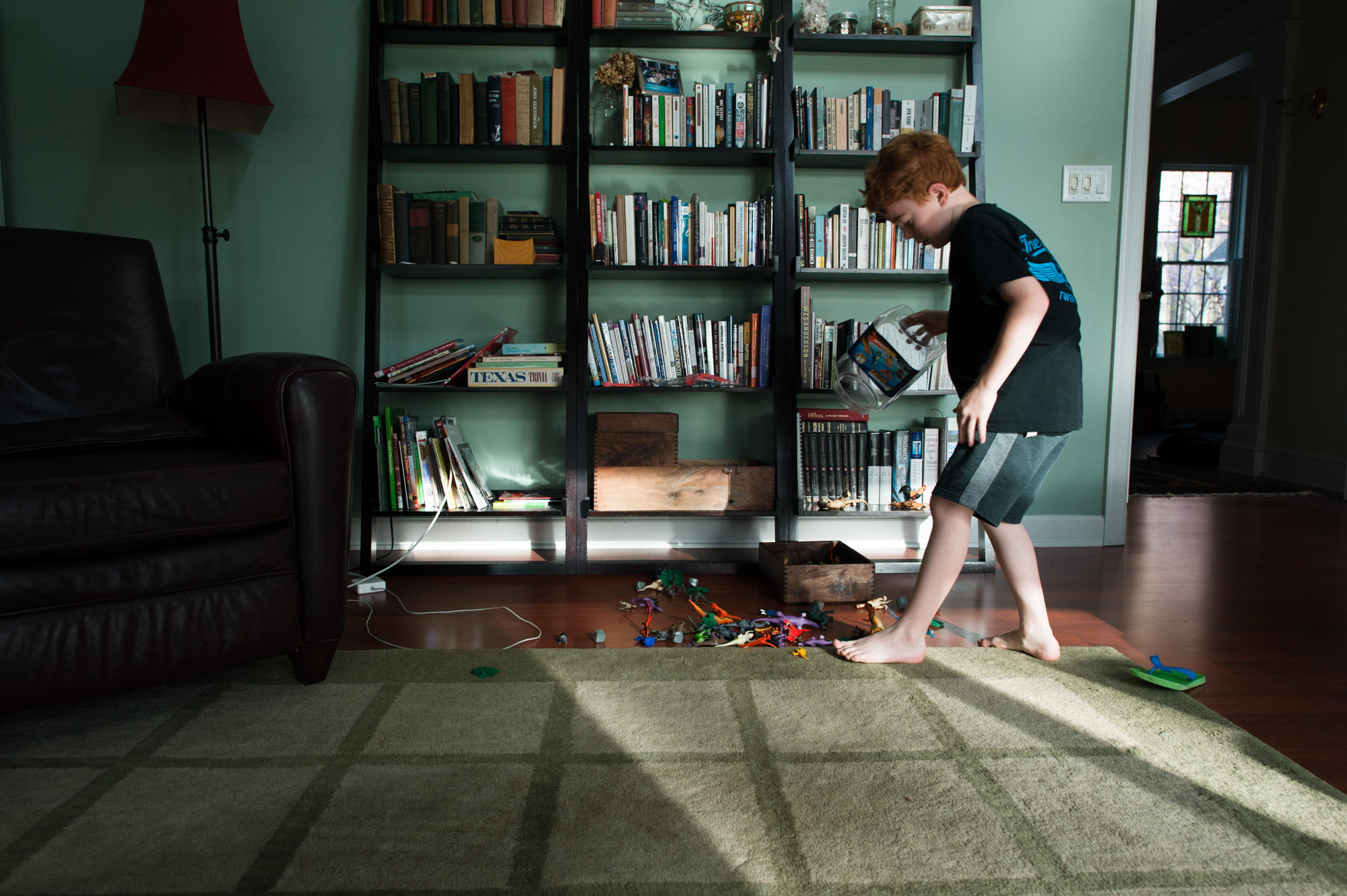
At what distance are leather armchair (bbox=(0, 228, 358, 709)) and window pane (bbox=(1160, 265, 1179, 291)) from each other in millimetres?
8173

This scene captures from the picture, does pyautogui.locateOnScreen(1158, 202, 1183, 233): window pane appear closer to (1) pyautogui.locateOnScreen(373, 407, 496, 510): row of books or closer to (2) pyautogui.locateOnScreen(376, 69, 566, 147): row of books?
(2) pyautogui.locateOnScreen(376, 69, 566, 147): row of books

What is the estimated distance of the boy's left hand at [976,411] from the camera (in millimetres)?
1451

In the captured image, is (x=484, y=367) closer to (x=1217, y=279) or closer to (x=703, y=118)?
(x=703, y=118)

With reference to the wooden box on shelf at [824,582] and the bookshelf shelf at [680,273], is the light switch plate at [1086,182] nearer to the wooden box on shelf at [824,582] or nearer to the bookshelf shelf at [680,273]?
the bookshelf shelf at [680,273]

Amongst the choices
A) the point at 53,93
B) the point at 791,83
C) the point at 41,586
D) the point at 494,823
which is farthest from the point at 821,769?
the point at 53,93

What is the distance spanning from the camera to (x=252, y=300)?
8.59ft

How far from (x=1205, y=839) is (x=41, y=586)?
1.68 meters

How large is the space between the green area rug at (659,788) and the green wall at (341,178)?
133cm

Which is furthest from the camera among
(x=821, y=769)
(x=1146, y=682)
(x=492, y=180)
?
(x=492, y=180)

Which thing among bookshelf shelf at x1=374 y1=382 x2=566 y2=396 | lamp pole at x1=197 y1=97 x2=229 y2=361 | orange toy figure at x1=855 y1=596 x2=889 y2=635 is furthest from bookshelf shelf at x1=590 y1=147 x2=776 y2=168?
orange toy figure at x1=855 y1=596 x2=889 y2=635

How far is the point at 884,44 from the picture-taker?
8.20ft

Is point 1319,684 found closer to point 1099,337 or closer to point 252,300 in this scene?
point 1099,337

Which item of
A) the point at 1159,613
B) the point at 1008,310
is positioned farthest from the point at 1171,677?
the point at 1008,310

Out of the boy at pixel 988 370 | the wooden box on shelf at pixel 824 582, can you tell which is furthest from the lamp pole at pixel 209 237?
the boy at pixel 988 370
